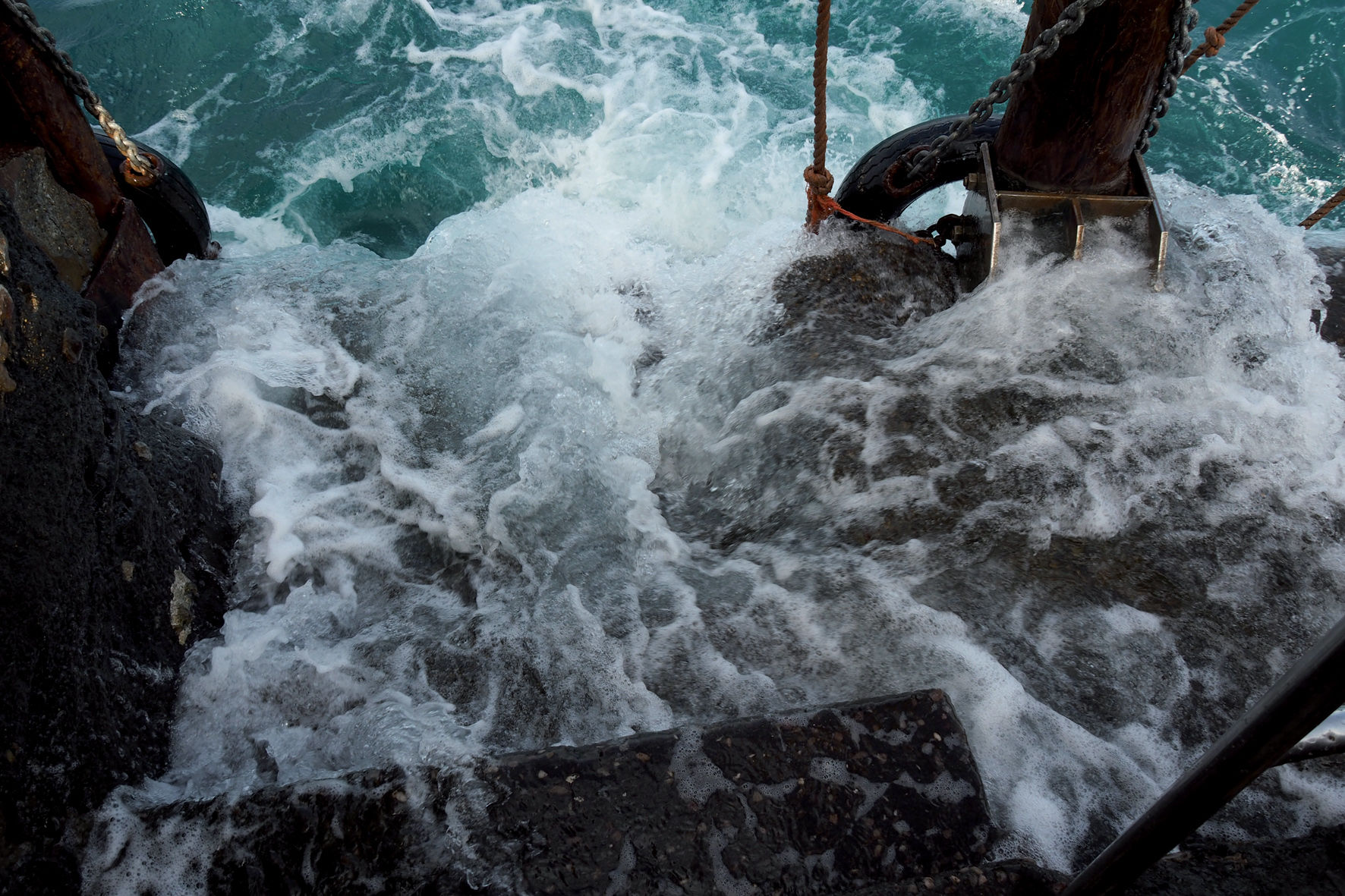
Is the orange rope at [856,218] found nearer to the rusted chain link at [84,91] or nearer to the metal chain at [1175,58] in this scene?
the metal chain at [1175,58]

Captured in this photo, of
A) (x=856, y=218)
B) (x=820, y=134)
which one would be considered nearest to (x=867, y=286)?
(x=856, y=218)

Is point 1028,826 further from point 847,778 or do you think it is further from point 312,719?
point 312,719

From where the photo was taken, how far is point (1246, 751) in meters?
1.09

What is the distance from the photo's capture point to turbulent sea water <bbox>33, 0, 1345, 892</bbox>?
2.47m

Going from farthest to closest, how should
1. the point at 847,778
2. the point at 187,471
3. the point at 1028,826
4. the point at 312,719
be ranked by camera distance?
the point at 187,471 → the point at 312,719 → the point at 1028,826 → the point at 847,778

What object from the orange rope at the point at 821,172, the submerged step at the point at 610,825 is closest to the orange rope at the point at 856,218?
the orange rope at the point at 821,172

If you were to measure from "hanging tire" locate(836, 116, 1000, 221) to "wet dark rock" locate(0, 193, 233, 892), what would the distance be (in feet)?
12.5

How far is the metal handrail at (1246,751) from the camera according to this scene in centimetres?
99

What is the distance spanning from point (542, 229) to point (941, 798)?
474 cm

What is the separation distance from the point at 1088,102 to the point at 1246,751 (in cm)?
323

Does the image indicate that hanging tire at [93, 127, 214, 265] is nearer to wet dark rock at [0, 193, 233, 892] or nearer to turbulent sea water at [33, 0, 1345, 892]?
turbulent sea water at [33, 0, 1345, 892]

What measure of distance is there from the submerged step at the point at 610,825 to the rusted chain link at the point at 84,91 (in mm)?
3505

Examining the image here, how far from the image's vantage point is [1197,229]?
404cm

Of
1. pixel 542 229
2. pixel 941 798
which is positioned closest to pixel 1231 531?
pixel 941 798
